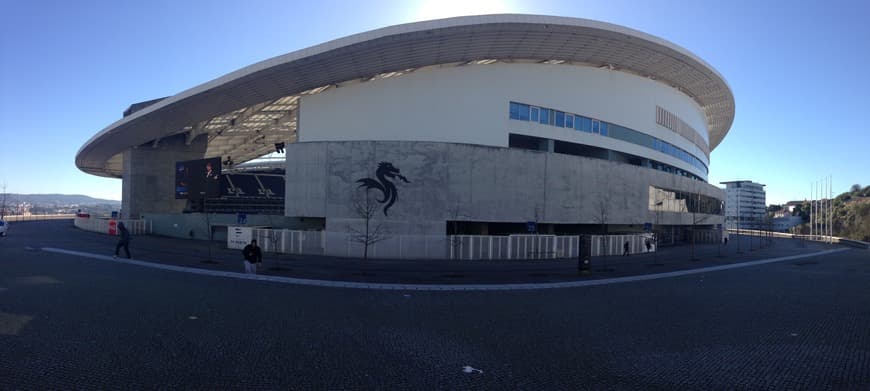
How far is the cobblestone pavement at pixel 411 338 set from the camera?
6.04 meters

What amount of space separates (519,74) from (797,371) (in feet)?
92.6

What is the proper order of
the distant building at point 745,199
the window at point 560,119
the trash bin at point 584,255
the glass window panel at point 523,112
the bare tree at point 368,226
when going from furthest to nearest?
1. the distant building at point 745,199
2. the window at point 560,119
3. the glass window panel at point 523,112
4. the bare tree at point 368,226
5. the trash bin at point 584,255

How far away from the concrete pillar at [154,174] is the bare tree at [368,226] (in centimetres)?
3124

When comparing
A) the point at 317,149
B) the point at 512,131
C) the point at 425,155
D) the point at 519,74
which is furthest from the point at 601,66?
the point at 317,149

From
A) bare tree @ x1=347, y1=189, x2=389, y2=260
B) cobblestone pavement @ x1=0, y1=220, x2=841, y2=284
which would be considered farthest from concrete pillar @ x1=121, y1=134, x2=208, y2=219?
bare tree @ x1=347, y1=189, x2=389, y2=260

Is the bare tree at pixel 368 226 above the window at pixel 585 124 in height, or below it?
below

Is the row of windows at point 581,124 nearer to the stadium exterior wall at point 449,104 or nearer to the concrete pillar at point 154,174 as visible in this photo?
the stadium exterior wall at point 449,104

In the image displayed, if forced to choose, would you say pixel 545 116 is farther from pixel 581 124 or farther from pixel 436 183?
pixel 436 183

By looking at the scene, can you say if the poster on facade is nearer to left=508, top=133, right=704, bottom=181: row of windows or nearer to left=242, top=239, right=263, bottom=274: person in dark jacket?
left=242, top=239, right=263, bottom=274: person in dark jacket

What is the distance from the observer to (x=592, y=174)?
32.7 metres

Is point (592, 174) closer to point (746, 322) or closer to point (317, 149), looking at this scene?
point (317, 149)

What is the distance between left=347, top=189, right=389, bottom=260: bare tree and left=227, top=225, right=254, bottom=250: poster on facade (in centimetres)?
722

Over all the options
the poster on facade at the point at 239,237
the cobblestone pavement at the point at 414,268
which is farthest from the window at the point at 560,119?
the poster on facade at the point at 239,237

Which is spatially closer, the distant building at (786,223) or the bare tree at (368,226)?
the bare tree at (368,226)
